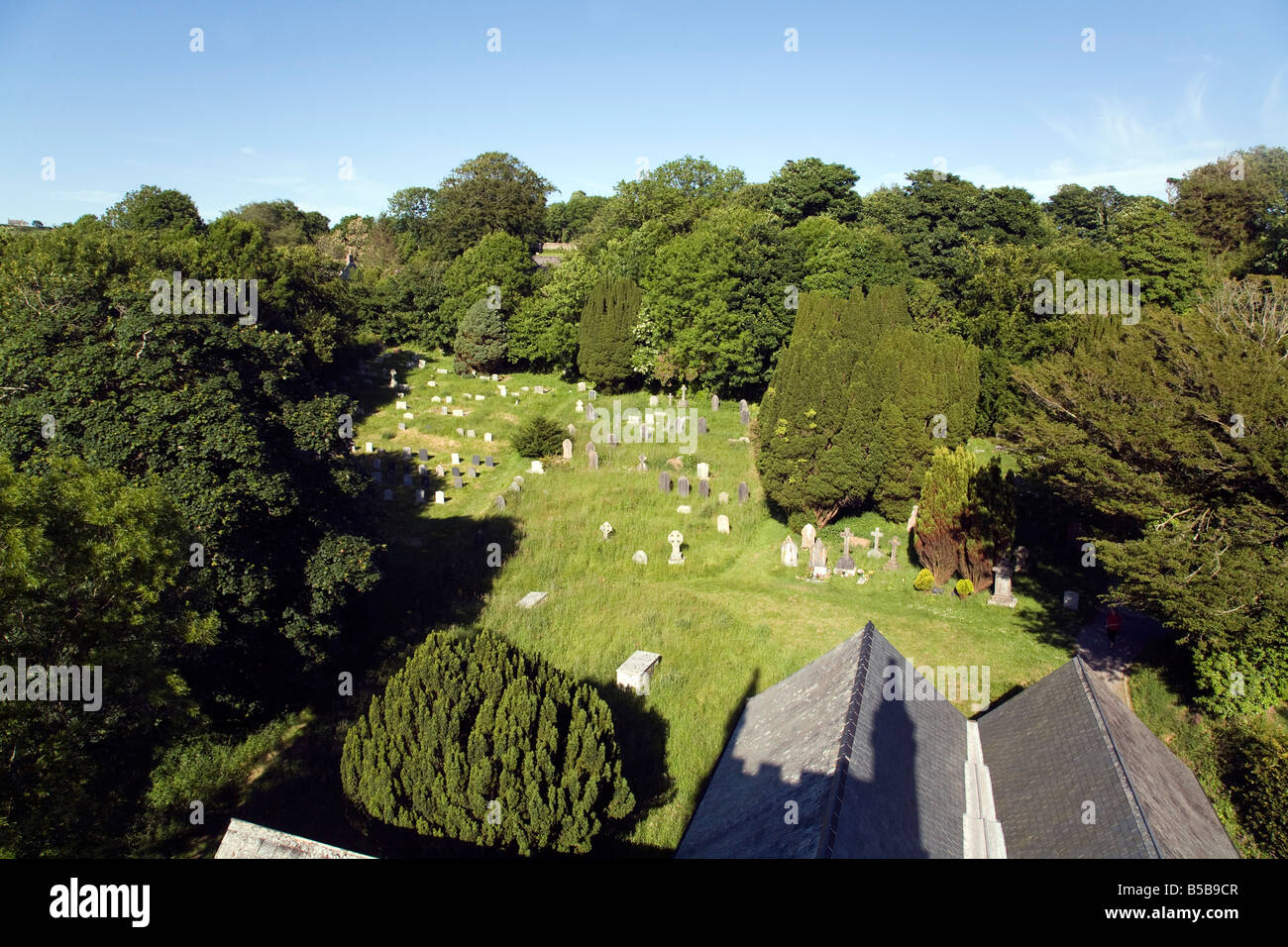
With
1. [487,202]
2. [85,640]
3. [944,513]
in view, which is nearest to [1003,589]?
[944,513]

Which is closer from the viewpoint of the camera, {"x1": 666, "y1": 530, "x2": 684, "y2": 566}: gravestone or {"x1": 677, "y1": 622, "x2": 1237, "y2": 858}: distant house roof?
{"x1": 677, "y1": 622, "x2": 1237, "y2": 858}: distant house roof

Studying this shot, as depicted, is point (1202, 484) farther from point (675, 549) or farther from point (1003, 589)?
point (675, 549)

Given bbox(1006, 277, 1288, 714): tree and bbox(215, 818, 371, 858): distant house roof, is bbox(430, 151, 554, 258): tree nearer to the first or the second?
bbox(1006, 277, 1288, 714): tree

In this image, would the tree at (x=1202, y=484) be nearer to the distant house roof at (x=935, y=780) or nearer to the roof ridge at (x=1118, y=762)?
the distant house roof at (x=935, y=780)

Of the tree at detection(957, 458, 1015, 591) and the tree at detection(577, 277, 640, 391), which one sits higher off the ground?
the tree at detection(577, 277, 640, 391)

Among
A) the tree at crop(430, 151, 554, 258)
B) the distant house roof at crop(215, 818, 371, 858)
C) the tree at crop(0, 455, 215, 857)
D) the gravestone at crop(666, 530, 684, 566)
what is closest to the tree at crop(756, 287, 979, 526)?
the gravestone at crop(666, 530, 684, 566)

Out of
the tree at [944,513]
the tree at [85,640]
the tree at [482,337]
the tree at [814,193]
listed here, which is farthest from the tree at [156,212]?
the tree at [944,513]
